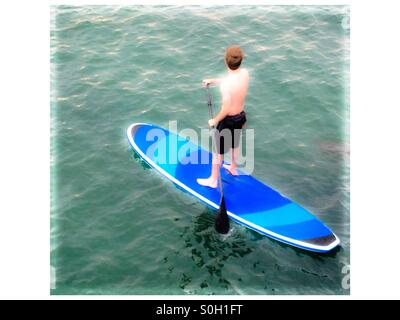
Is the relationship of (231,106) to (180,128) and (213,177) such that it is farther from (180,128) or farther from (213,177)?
(180,128)

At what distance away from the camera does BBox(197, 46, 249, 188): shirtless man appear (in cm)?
802

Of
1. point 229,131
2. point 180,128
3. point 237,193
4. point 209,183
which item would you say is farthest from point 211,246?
point 180,128

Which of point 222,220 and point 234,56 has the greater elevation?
point 234,56

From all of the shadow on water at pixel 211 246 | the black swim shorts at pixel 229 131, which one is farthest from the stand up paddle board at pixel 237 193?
the black swim shorts at pixel 229 131

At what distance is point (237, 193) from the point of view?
29.4 ft

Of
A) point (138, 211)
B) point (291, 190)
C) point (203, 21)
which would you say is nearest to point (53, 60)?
point (203, 21)

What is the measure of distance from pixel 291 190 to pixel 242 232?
1312 mm

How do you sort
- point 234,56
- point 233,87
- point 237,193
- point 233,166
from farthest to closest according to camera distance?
point 233,166, point 237,193, point 233,87, point 234,56

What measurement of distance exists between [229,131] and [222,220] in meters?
1.32

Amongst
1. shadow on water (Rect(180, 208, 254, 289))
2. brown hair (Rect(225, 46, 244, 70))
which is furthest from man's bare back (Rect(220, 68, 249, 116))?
shadow on water (Rect(180, 208, 254, 289))

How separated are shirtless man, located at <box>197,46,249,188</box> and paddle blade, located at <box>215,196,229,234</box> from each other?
0.74m

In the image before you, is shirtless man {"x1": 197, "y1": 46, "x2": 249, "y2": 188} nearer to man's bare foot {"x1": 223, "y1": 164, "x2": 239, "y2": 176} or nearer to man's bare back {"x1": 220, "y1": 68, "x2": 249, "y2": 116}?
man's bare back {"x1": 220, "y1": 68, "x2": 249, "y2": 116}

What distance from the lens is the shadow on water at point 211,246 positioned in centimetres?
788

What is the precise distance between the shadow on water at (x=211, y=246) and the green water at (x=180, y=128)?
19mm
